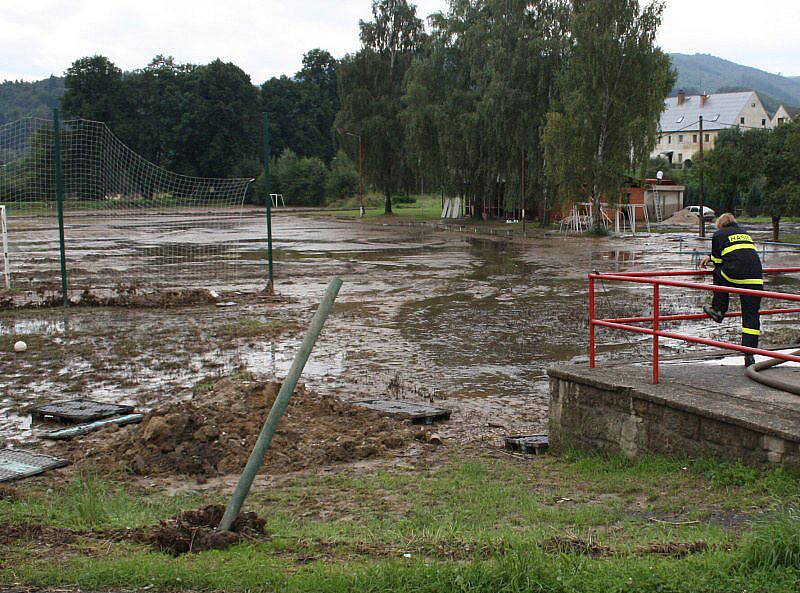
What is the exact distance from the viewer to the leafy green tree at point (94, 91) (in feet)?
293

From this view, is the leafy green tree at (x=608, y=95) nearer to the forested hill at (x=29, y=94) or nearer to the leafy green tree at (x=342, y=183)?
the leafy green tree at (x=342, y=183)

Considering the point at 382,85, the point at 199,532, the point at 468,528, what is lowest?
the point at 468,528

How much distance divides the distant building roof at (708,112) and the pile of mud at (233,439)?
4529 inches

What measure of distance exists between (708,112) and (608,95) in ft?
280

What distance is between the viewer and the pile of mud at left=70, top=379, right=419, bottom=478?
7312 mm

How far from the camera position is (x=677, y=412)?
6.52 meters

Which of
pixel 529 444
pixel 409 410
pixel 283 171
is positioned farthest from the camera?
pixel 283 171

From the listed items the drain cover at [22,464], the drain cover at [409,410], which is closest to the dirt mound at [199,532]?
the drain cover at [22,464]

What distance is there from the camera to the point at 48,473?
713 cm

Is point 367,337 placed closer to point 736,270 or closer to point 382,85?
point 736,270

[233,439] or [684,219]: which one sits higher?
[684,219]

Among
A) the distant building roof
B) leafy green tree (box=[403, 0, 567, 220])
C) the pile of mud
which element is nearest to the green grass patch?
the pile of mud

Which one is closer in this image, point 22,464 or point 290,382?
point 290,382

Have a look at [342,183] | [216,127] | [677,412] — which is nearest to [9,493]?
[677,412]
